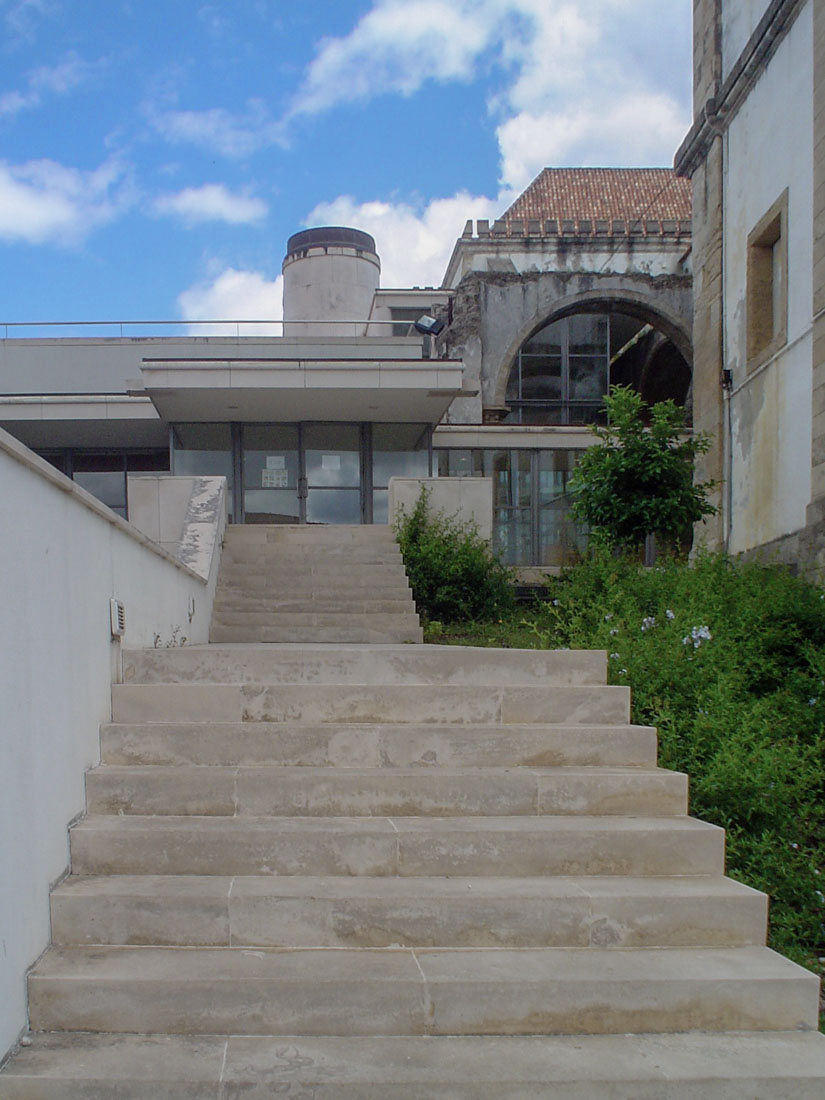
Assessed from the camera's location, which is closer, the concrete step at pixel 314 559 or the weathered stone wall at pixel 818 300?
the weathered stone wall at pixel 818 300

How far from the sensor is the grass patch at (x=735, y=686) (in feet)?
13.7

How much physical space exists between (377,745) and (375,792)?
0.32 metres

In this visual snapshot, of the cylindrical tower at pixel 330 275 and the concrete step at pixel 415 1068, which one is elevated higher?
the cylindrical tower at pixel 330 275

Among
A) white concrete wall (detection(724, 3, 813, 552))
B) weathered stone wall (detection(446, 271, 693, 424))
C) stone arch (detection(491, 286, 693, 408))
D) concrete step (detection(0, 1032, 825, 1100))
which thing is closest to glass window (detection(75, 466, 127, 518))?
white concrete wall (detection(724, 3, 813, 552))

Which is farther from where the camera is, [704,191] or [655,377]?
[655,377]

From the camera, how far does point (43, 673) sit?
3.25 meters

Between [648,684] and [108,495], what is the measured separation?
14592mm

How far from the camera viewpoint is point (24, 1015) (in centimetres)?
289

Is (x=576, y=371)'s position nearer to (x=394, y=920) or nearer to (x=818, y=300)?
(x=818, y=300)

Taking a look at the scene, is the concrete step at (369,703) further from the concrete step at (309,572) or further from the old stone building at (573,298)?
the old stone building at (573,298)

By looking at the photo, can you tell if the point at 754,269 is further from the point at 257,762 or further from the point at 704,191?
the point at 257,762

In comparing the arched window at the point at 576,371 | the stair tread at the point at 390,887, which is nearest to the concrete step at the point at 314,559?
the stair tread at the point at 390,887

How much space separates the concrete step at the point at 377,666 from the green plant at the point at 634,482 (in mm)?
5056

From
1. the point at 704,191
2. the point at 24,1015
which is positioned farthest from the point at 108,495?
the point at 24,1015
